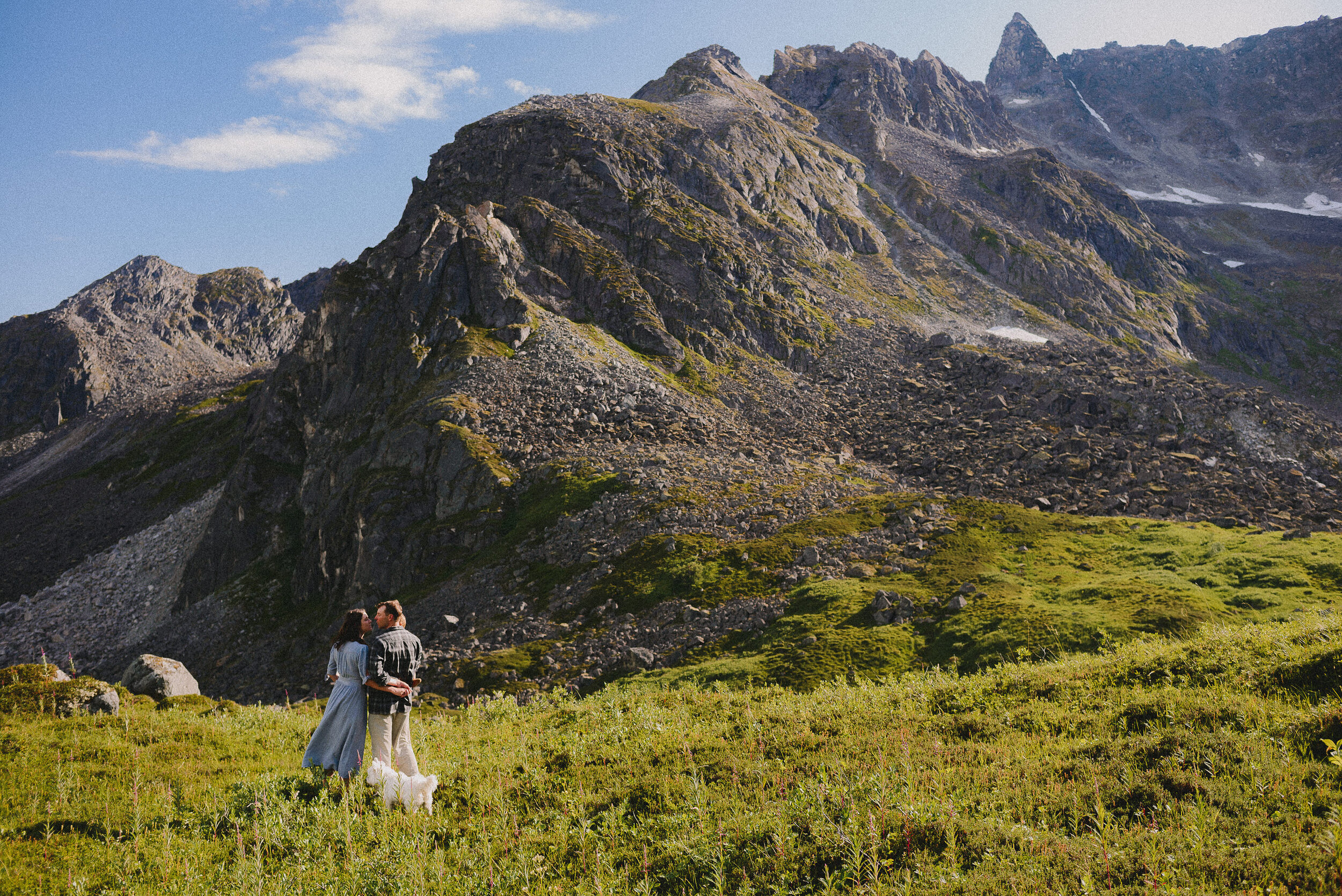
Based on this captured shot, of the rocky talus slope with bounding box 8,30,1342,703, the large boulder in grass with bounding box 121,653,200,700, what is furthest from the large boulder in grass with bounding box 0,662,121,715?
the rocky talus slope with bounding box 8,30,1342,703

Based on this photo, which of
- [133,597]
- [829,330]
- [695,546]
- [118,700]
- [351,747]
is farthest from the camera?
[829,330]

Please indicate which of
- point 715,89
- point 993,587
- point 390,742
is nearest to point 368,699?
point 390,742

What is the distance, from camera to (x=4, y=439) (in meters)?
161

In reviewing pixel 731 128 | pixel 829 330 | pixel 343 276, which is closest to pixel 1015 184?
pixel 731 128

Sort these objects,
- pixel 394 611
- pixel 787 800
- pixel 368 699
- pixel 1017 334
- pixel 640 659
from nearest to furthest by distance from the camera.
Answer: pixel 787 800
pixel 368 699
pixel 394 611
pixel 640 659
pixel 1017 334

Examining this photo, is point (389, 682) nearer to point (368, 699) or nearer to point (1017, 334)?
point (368, 699)

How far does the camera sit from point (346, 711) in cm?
1269

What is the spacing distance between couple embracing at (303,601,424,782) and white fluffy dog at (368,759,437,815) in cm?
39

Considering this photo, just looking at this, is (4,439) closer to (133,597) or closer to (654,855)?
(133,597)

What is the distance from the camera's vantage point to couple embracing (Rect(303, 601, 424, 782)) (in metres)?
12.4

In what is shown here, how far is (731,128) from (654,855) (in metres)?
125

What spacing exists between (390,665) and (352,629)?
1.12 meters

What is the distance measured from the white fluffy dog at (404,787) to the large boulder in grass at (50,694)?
10685 mm

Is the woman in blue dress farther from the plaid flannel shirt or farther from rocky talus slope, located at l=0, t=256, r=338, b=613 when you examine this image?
rocky talus slope, located at l=0, t=256, r=338, b=613
